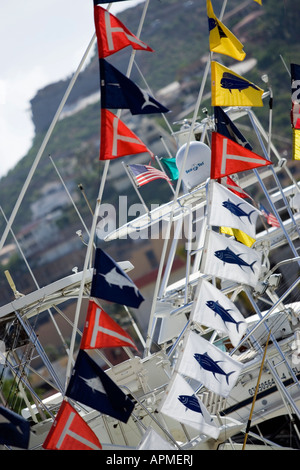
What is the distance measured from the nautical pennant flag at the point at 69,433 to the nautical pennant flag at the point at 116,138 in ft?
11.7

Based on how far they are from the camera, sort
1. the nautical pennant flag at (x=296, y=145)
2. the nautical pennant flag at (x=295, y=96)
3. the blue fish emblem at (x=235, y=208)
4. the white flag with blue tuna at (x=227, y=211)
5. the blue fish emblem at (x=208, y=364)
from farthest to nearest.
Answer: the nautical pennant flag at (x=296, y=145), the nautical pennant flag at (x=295, y=96), the blue fish emblem at (x=235, y=208), the white flag with blue tuna at (x=227, y=211), the blue fish emblem at (x=208, y=364)

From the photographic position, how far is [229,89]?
41.3 ft

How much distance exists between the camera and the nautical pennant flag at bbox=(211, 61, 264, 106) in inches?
492

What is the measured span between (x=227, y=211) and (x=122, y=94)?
2404 millimetres

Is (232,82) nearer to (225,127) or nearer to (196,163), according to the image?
(225,127)

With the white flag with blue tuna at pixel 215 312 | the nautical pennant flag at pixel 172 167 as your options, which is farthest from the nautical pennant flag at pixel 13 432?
the nautical pennant flag at pixel 172 167

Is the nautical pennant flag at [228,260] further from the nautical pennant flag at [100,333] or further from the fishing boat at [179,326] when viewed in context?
the nautical pennant flag at [100,333]

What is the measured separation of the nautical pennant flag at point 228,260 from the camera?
1181 centimetres

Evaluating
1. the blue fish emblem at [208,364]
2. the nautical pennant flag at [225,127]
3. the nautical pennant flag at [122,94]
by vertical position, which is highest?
the nautical pennant flag at [122,94]

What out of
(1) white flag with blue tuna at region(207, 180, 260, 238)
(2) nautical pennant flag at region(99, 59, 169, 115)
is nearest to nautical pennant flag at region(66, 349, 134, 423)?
(1) white flag with blue tuna at region(207, 180, 260, 238)

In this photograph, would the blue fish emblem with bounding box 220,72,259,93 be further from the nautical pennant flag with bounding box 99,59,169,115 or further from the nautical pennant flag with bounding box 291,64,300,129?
the nautical pennant flag with bounding box 291,64,300,129

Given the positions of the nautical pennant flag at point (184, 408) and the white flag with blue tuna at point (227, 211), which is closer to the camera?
the nautical pennant flag at point (184, 408)
